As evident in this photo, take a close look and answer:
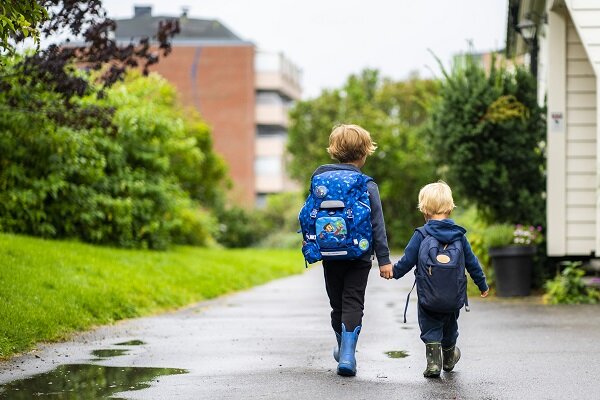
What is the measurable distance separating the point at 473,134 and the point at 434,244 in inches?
298

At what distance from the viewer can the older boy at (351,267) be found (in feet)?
23.4

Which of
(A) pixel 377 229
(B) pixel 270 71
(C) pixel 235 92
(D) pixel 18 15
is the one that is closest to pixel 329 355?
(A) pixel 377 229

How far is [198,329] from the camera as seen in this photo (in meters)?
10.6

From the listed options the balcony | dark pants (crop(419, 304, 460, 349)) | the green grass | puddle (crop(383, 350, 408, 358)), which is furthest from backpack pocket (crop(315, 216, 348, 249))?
the balcony

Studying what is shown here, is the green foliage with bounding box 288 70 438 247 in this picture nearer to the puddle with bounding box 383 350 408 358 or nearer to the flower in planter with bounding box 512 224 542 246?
the flower in planter with bounding box 512 224 542 246

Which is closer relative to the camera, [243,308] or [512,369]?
[512,369]

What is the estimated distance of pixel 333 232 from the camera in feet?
23.1

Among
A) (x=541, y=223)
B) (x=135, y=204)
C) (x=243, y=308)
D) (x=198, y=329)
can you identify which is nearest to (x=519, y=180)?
(x=541, y=223)

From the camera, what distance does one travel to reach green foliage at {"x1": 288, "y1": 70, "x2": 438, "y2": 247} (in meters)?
50.1

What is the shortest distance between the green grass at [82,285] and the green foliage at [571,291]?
15.9 ft

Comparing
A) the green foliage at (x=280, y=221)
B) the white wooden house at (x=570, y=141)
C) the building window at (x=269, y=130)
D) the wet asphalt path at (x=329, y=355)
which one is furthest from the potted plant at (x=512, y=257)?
the building window at (x=269, y=130)

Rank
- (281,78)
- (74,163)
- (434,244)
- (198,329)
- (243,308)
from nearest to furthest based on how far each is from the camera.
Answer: (434,244) → (198,329) → (243,308) → (74,163) → (281,78)

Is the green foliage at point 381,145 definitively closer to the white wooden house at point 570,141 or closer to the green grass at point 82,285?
the green grass at point 82,285

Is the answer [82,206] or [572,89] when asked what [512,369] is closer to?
[572,89]
